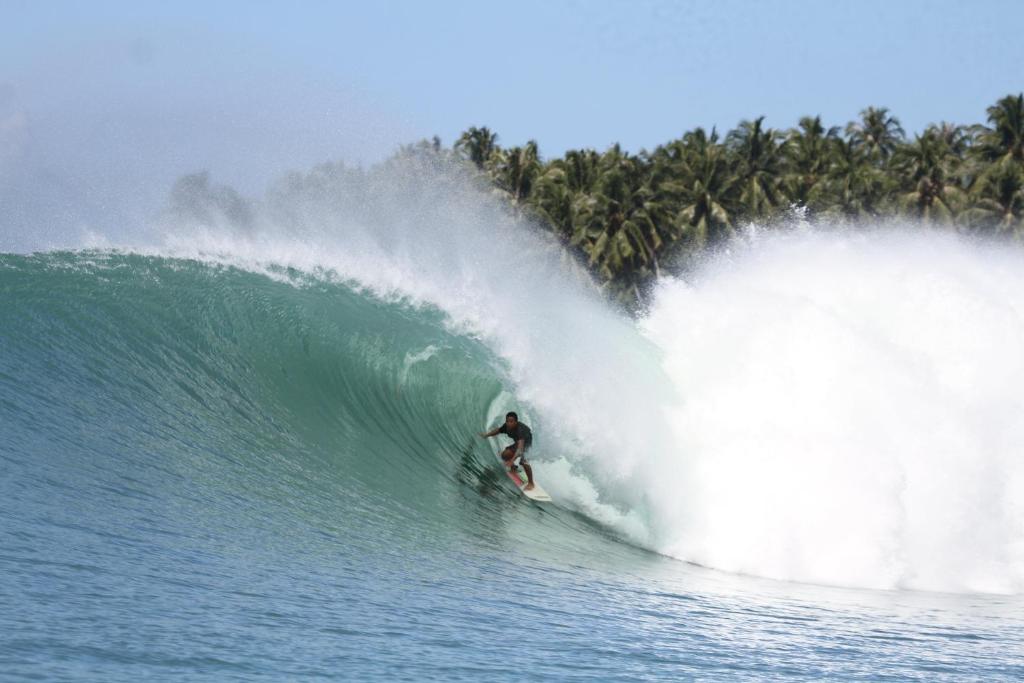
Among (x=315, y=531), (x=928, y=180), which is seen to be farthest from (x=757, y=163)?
(x=315, y=531)

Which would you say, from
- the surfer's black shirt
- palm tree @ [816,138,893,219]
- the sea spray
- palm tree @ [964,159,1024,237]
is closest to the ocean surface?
the sea spray

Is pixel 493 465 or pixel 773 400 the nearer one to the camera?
pixel 773 400

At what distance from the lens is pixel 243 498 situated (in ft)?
33.8

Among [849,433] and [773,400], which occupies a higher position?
[773,400]

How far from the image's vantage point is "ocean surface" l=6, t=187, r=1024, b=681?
7.55 meters

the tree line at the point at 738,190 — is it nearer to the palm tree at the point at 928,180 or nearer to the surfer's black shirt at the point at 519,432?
the palm tree at the point at 928,180

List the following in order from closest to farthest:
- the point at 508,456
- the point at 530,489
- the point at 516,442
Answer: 1. the point at 530,489
2. the point at 516,442
3. the point at 508,456

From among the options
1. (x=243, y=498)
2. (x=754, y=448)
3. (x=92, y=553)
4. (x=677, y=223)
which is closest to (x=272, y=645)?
(x=92, y=553)

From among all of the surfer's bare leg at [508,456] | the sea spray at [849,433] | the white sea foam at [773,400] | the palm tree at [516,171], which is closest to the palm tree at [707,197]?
the palm tree at [516,171]

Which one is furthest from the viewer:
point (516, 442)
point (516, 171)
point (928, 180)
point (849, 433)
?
point (516, 171)

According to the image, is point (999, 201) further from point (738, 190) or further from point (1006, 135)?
point (738, 190)

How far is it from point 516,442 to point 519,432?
182 mm

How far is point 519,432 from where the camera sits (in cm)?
1343

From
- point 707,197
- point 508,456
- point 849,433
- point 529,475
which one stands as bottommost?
point 529,475
